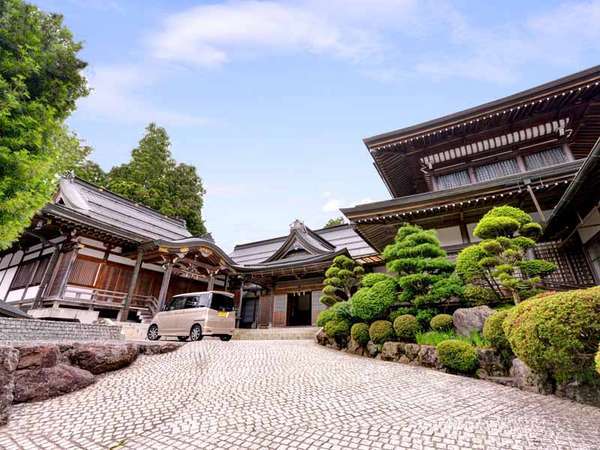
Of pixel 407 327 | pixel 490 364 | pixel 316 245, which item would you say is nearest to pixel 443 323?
pixel 407 327

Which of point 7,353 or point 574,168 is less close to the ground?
point 574,168

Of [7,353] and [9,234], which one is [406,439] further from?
[9,234]

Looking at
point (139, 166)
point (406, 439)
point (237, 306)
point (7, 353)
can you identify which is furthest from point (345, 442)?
point (139, 166)

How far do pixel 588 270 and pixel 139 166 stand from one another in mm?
33567

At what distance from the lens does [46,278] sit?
37.5ft

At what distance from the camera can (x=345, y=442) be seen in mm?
2650

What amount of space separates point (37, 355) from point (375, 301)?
710 cm

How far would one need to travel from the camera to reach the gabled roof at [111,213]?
12055mm

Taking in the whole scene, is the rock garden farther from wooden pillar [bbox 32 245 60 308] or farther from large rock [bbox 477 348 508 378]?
wooden pillar [bbox 32 245 60 308]

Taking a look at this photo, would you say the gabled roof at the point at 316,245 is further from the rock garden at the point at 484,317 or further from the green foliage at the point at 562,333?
the green foliage at the point at 562,333

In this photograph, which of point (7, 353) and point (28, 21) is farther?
point (28, 21)

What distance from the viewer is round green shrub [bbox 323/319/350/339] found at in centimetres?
864

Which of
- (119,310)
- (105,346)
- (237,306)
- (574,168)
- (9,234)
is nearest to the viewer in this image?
(105,346)

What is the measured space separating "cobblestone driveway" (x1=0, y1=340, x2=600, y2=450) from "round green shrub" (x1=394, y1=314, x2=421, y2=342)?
→ 1486mm
